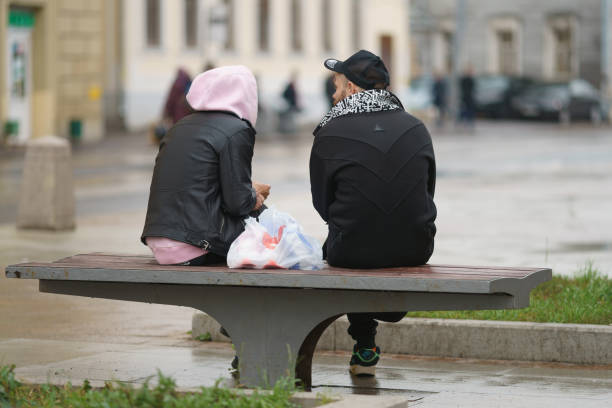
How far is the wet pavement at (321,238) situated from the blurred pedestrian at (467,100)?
13.0 metres

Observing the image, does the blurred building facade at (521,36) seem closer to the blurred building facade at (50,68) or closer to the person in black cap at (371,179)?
the blurred building facade at (50,68)

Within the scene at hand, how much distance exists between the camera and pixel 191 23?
45.5m

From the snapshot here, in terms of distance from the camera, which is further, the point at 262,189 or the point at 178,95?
the point at 178,95

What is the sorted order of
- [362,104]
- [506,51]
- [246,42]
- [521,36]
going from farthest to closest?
1. [506,51]
2. [521,36]
3. [246,42]
4. [362,104]

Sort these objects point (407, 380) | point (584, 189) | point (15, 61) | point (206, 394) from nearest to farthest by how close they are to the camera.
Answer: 1. point (206, 394)
2. point (407, 380)
3. point (584, 189)
4. point (15, 61)

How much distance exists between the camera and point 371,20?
56.7m

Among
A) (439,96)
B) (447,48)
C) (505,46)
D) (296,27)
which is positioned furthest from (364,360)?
(447,48)

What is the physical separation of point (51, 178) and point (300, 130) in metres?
31.1

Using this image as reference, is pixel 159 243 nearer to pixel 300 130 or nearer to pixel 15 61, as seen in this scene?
pixel 15 61

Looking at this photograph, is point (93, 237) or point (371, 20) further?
point (371, 20)

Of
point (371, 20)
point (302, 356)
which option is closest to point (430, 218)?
point (302, 356)

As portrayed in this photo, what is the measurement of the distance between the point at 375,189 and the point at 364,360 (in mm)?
1094

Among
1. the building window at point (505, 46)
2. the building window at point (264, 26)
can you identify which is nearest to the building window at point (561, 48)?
the building window at point (505, 46)

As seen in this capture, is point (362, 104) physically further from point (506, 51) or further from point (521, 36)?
point (506, 51)
